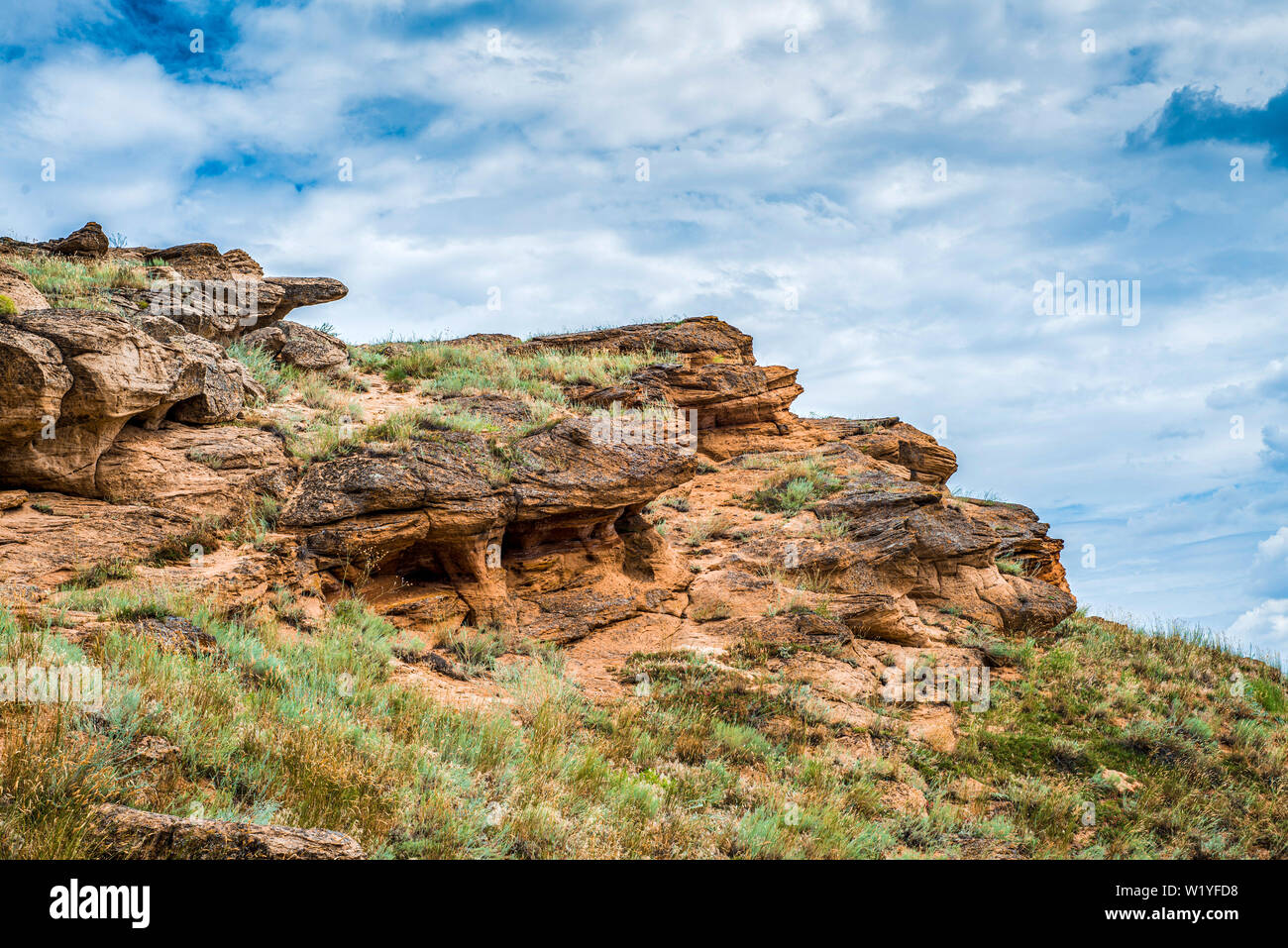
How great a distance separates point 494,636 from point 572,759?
3818 millimetres

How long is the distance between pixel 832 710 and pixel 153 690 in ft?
24.6

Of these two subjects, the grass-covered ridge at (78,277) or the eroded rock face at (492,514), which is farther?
the grass-covered ridge at (78,277)

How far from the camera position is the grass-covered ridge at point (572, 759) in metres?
4.23

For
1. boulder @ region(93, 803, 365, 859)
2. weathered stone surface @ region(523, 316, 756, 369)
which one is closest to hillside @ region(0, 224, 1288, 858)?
boulder @ region(93, 803, 365, 859)

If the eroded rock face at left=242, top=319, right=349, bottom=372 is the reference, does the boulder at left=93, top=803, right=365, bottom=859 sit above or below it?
below

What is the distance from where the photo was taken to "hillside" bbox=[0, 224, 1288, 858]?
184 inches

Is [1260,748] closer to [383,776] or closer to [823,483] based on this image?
[823,483]

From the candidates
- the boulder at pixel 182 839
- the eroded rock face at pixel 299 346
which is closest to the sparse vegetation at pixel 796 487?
the eroded rock face at pixel 299 346

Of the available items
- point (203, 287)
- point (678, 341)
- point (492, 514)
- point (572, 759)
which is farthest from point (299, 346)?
point (572, 759)

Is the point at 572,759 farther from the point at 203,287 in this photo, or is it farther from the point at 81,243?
the point at 81,243

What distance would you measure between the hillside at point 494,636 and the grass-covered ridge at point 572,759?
0.04m

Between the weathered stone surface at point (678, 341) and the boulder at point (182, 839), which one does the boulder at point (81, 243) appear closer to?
the weathered stone surface at point (678, 341)

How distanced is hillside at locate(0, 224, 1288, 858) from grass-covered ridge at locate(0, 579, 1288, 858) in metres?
0.04

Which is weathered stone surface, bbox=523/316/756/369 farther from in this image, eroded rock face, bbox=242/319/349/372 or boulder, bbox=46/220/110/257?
boulder, bbox=46/220/110/257
